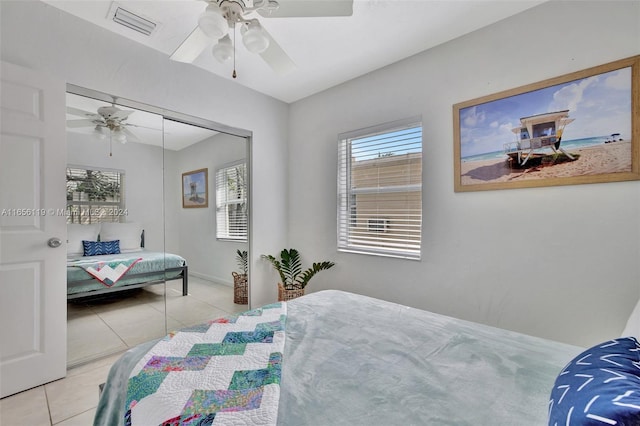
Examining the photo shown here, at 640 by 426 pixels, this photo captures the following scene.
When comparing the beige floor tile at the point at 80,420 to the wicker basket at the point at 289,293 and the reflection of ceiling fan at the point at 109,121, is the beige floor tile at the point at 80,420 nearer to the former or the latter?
the wicker basket at the point at 289,293

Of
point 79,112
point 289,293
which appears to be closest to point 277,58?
point 79,112

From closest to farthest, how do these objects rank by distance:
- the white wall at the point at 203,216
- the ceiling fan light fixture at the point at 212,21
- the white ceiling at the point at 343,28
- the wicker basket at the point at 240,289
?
1. the ceiling fan light fixture at the point at 212,21
2. the white ceiling at the point at 343,28
3. the white wall at the point at 203,216
4. the wicker basket at the point at 240,289

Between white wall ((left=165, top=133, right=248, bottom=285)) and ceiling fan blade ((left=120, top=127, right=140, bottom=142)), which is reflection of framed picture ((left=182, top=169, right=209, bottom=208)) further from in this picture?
ceiling fan blade ((left=120, top=127, right=140, bottom=142))

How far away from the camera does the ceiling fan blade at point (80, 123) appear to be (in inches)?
84.2

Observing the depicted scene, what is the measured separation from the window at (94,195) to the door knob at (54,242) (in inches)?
7.2

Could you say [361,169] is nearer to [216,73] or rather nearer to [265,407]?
[216,73]

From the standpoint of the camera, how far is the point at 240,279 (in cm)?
333

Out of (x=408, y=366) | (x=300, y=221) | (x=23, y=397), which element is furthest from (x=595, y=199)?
(x=23, y=397)

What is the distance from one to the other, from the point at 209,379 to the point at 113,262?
210 centimetres

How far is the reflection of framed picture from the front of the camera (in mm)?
2879

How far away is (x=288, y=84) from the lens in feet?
10.5

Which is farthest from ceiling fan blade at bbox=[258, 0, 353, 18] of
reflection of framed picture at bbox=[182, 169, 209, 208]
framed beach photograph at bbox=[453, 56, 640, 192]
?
reflection of framed picture at bbox=[182, 169, 209, 208]

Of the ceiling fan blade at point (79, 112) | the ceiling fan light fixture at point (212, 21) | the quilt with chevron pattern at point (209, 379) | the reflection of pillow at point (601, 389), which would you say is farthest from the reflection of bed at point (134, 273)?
the reflection of pillow at point (601, 389)

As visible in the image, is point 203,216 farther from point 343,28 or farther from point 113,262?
point 343,28
